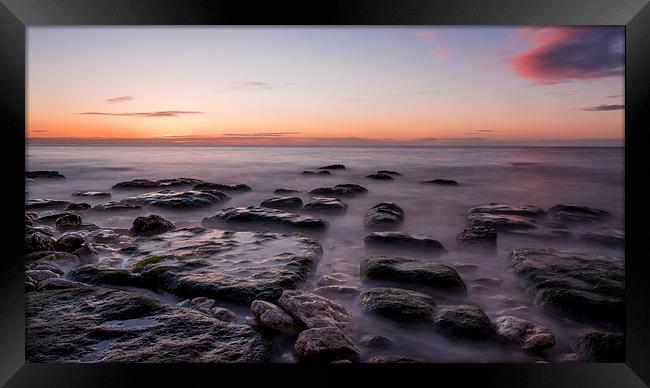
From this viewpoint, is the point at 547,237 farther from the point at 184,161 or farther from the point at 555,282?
the point at 184,161

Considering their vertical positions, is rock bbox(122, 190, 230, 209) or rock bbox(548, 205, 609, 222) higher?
rock bbox(122, 190, 230, 209)

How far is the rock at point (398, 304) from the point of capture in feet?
11.6

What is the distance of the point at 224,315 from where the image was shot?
3385 millimetres

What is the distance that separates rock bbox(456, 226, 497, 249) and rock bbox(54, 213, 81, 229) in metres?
5.51

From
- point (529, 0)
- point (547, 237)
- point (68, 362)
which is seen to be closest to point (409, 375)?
point (68, 362)

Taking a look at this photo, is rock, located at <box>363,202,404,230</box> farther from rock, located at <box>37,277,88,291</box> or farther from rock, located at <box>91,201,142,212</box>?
rock, located at <box>91,201,142,212</box>

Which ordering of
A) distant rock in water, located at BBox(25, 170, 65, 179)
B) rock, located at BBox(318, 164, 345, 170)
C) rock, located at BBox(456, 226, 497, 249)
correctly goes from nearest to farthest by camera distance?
rock, located at BBox(456, 226, 497, 249), distant rock in water, located at BBox(25, 170, 65, 179), rock, located at BBox(318, 164, 345, 170)

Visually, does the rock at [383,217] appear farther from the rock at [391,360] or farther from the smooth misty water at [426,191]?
the rock at [391,360]

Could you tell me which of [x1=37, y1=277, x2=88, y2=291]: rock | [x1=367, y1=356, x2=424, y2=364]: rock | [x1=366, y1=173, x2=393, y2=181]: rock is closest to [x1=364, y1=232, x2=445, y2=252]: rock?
[x1=367, y1=356, x2=424, y2=364]: rock

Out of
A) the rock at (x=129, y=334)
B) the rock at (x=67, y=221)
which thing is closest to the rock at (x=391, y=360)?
the rock at (x=129, y=334)

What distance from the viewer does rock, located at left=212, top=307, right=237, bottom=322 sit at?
3.36 metres

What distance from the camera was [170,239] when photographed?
533 centimetres

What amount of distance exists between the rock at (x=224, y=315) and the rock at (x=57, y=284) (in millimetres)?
1281

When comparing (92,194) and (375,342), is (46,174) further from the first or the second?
(375,342)
